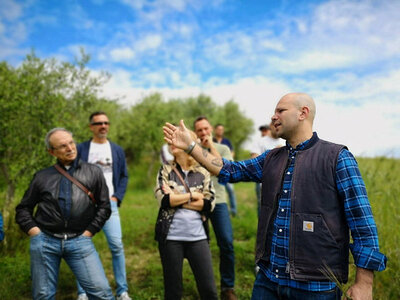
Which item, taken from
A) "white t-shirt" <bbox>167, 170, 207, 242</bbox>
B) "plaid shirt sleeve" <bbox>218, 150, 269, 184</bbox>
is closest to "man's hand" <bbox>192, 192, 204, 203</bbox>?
"white t-shirt" <bbox>167, 170, 207, 242</bbox>

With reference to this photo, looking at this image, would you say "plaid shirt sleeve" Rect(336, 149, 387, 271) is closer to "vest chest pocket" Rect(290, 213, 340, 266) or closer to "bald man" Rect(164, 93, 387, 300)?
"bald man" Rect(164, 93, 387, 300)

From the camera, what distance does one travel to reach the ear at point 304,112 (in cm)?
227

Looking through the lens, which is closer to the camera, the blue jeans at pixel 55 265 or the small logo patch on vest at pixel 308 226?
the small logo patch on vest at pixel 308 226

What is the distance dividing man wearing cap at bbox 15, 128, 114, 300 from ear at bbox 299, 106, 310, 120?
→ 8.11 ft

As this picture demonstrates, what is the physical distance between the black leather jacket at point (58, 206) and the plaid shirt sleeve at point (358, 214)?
2625 millimetres

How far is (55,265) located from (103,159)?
191 centimetres

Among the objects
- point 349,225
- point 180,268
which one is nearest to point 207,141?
point 180,268

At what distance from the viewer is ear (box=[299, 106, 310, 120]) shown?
2.27 metres

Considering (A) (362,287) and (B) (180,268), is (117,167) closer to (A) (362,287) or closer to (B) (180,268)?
(B) (180,268)

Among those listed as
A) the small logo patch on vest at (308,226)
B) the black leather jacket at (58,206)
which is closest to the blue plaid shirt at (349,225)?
the small logo patch on vest at (308,226)

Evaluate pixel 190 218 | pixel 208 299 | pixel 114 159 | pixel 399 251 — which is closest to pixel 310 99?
pixel 190 218

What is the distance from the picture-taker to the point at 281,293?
2.19m

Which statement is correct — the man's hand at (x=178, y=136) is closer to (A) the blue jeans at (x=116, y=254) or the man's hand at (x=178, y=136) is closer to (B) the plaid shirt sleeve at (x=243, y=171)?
(B) the plaid shirt sleeve at (x=243, y=171)

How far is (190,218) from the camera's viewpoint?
11.5ft
